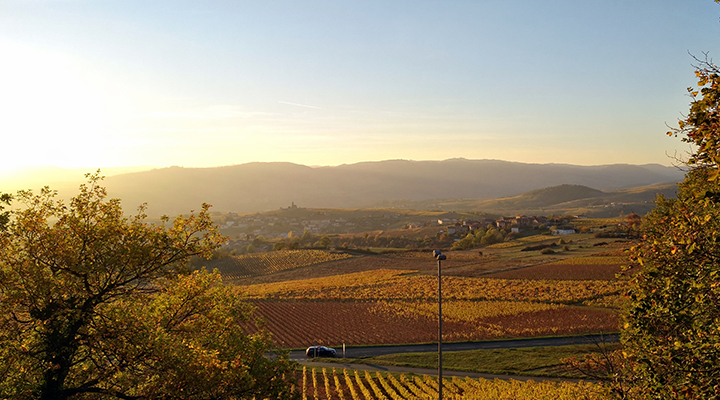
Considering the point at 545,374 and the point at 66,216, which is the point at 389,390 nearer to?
the point at 545,374

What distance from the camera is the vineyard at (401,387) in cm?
2523

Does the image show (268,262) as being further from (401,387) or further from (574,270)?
(401,387)

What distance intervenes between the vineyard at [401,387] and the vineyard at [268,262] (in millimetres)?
79739

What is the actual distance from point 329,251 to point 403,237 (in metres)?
41.0

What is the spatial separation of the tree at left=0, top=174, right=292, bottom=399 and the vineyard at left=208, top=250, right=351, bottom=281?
98.9 meters

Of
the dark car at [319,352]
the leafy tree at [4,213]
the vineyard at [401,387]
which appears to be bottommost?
the dark car at [319,352]

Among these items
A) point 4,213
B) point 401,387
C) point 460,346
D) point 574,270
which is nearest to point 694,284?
point 4,213

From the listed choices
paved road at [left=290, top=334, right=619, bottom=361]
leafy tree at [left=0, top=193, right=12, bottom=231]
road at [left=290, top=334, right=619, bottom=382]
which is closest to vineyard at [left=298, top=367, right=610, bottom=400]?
road at [left=290, top=334, right=619, bottom=382]

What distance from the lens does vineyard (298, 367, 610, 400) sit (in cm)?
2523

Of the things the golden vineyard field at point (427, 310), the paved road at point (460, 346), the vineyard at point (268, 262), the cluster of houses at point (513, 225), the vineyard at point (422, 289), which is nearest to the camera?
the paved road at point (460, 346)

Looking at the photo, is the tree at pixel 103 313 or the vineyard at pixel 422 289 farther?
the vineyard at pixel 422 289

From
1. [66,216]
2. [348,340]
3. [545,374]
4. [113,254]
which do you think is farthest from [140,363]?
[348,340]

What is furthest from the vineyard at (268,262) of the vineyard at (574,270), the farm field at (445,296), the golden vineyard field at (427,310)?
the vineyard at (574,270)

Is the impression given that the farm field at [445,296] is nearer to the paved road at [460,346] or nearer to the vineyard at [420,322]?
the vineyard at [420,322]
